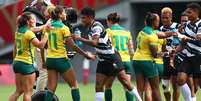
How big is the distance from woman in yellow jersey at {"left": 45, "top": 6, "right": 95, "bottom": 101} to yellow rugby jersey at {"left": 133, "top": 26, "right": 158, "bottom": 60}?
1.63 metres

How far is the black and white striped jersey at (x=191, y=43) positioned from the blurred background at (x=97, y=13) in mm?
15065

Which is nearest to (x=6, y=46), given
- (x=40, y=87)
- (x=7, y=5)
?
(x=7, y=5)

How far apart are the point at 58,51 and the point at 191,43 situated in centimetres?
288

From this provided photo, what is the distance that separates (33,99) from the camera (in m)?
15.6

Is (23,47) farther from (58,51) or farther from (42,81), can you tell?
(42,81)

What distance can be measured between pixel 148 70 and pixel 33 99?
7.94ft

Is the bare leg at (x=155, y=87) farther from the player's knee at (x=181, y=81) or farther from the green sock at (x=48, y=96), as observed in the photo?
the green sock at (x=48, y=96)

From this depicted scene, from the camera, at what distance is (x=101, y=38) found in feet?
51.3

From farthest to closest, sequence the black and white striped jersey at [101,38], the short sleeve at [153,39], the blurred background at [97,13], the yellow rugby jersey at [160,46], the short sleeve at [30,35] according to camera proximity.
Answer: the blurred background at [97,13], the yellow rugby jersey at [160,46], the short sleeve at [153,39], the black and white striped jersey at [101,38], the short sleeve at [30,35]

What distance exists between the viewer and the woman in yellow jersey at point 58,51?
15.0 metres

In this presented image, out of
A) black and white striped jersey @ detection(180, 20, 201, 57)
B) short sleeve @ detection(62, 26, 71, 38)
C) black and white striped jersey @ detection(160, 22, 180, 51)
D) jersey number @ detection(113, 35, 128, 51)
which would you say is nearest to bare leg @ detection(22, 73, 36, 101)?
short sleeve @ detection(62, 26, 71, 38)

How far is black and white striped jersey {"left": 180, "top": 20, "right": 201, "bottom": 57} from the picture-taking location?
15.9 metres

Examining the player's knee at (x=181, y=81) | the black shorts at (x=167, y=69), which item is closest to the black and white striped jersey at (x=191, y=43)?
the player's knee at (x=181, y=81)

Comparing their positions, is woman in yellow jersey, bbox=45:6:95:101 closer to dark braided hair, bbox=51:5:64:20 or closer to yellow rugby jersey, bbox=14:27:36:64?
dark braided hair, bbox=51:5:64:20
